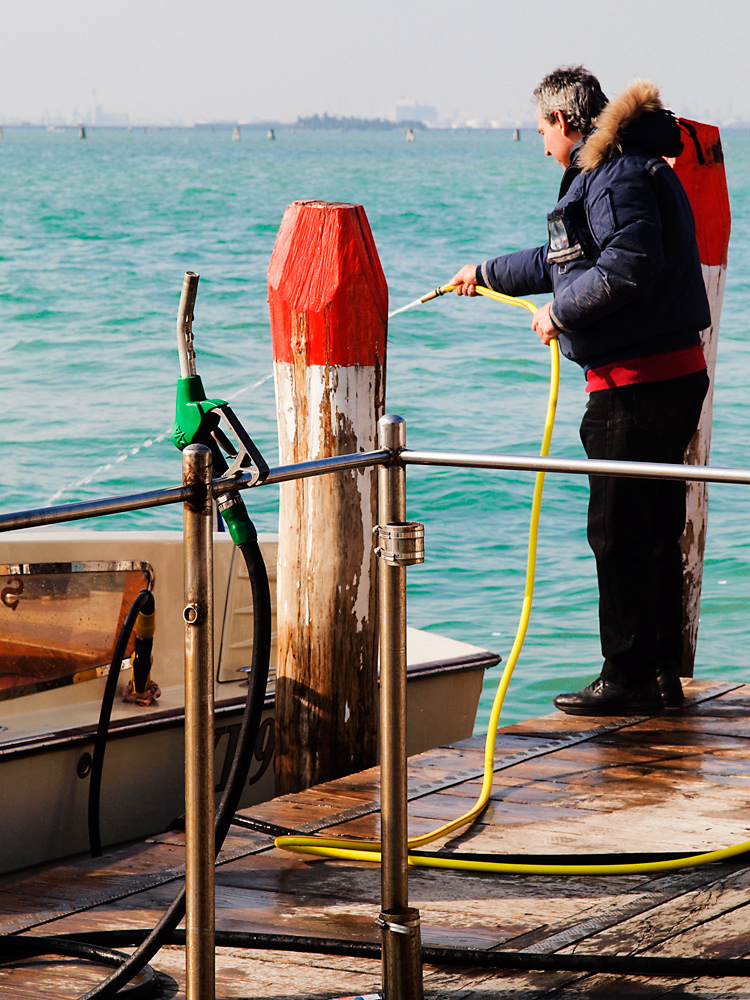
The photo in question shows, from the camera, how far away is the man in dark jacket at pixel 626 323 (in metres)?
3.90

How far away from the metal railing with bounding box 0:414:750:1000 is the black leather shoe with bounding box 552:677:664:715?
2175mm

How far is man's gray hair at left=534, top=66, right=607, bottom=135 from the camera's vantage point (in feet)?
13.4

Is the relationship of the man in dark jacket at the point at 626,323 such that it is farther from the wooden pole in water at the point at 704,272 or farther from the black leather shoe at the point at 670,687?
the wooden pole in water at the point at 704,272

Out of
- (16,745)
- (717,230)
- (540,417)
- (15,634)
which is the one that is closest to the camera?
(16,745)

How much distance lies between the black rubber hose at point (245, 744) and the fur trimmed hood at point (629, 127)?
2.19 m

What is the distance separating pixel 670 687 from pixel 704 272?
156 cm

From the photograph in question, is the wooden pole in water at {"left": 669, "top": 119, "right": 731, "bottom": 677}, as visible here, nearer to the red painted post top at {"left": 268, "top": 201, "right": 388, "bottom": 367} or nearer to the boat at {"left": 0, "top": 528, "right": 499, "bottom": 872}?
the boat at {"left": 0, "top": 528, "right": 499, "bottom": 872}

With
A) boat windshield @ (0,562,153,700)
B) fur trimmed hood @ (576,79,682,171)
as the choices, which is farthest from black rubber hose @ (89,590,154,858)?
fur trimmed hood @ (576,79,682,171)

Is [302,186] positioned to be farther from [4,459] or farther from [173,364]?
[4,459]

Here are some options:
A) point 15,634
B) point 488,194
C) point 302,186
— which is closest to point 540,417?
point 15,634

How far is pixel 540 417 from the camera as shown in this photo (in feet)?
49.5

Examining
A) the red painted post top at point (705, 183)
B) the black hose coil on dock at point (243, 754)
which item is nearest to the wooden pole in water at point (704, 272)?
the red painted post top at point (705, 183)

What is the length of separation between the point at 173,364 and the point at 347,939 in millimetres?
15890

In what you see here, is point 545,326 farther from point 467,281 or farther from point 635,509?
point 635,509
